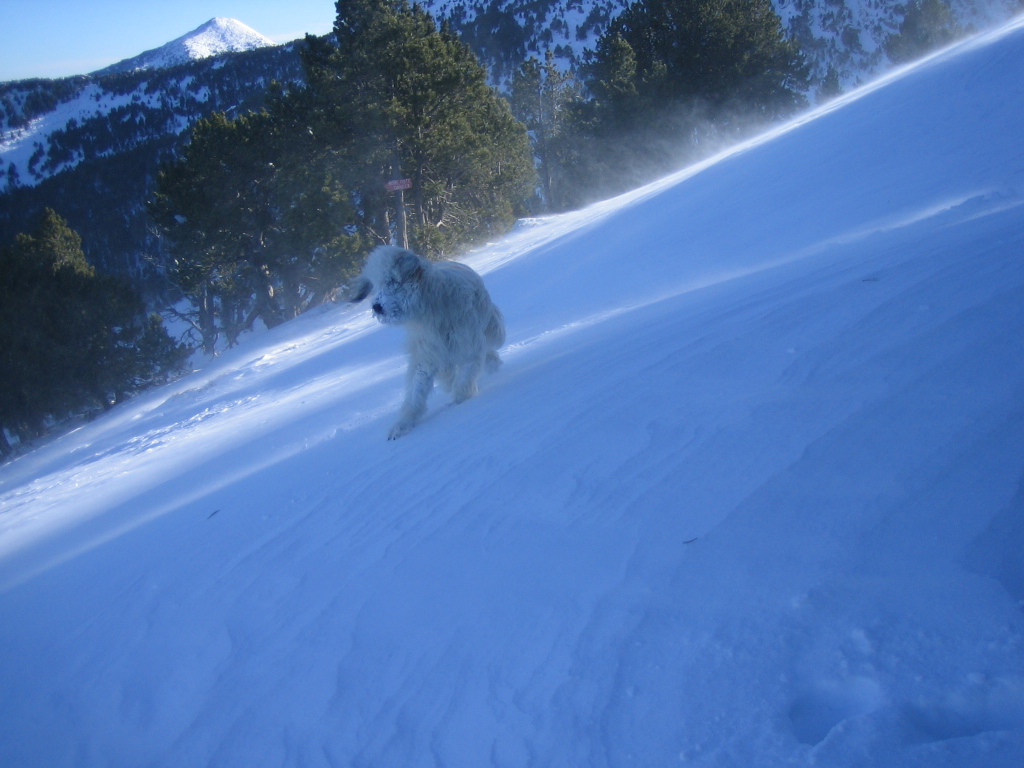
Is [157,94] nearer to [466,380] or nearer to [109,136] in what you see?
[109,136]

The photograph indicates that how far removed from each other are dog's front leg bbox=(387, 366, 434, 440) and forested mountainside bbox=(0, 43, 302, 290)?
44781mm

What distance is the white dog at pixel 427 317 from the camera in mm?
4812

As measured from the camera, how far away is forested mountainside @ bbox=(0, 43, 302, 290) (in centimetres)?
6197

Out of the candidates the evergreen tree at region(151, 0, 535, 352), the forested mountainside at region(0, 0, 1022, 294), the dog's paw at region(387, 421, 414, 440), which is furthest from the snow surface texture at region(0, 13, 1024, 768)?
the forested mountainside at region(0, 0, 1022, 294)

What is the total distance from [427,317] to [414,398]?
691 millimetres

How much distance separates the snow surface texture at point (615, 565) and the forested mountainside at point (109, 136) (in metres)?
45.8

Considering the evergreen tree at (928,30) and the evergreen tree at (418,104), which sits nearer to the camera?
the evergreen tree at (418,104)

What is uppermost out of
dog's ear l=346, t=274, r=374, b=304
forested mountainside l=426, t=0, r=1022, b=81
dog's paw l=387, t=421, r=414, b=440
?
forested mountainside l=426, t=0, r=1022, b=81

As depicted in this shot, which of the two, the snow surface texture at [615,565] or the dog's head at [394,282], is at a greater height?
the dog's head at [394,282]

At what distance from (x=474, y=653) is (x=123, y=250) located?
70.5m

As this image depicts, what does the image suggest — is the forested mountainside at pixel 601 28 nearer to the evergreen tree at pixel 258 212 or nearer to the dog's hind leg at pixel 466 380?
the evergreen tree at pixel 258 212

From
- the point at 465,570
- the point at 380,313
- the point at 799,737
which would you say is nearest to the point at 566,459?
the point at 465,570

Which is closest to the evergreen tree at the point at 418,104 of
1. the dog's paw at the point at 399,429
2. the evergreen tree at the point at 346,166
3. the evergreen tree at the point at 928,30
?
the evergreen tree at the point at 346,166

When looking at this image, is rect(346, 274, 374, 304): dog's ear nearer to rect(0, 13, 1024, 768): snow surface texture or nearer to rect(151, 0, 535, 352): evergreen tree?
rect(0, 13, 1024, 768): snow surface texture
